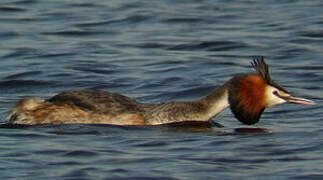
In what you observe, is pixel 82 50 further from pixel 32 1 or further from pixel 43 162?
pixel 43 162

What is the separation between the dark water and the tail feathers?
0.14 metres

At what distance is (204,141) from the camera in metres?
12.0

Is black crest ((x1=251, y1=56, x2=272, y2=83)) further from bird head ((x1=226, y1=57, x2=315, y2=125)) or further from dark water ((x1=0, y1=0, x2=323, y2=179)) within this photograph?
dark water ((x1=0, y1=0, x2=323, y2=179))

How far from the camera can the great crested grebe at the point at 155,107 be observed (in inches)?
490

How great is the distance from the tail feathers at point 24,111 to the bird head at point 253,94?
1.95 m

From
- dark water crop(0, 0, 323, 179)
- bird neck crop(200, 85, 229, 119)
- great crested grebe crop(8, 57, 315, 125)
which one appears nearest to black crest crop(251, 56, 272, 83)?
great crested grebe crop(8, 57, 315, 125)

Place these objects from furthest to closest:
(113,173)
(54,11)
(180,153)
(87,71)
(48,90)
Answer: (54,11) < (87,71) < (48,90) < (180,153) < (113,173)

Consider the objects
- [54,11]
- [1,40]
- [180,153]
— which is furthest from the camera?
[54,11]

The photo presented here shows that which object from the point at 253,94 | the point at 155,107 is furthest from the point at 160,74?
the point at 253,94

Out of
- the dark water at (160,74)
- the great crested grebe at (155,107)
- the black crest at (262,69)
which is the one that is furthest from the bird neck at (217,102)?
the black crest at (262,69)

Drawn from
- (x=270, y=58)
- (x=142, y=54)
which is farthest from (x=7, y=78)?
(x=270, y=58)

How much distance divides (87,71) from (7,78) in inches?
49.5

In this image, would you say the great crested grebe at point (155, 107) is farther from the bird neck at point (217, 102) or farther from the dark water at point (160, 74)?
the dark water at point (160, 74)

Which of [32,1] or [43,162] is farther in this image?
[32,1]
